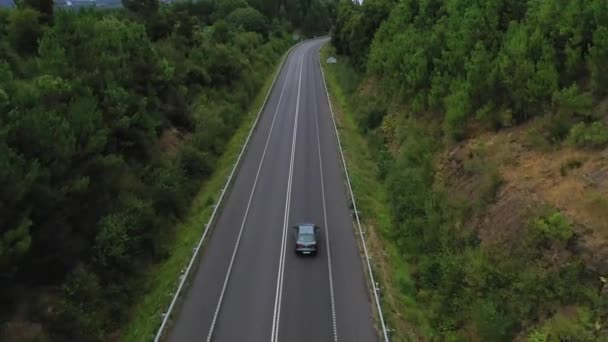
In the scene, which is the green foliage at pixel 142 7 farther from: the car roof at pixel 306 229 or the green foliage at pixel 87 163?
the car roof at pixel 306 229

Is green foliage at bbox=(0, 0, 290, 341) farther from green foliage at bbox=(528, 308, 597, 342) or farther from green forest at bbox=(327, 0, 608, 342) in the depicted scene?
green foliage at bbox=(528, 308, 597, 342)

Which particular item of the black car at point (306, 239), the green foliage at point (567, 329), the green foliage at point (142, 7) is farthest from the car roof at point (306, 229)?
the green foliage at point (142, 7)

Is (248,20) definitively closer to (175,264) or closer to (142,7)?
(142,7)

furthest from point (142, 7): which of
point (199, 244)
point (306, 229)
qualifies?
Result: point (306, 229)

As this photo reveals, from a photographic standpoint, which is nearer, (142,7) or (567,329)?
(567,329)

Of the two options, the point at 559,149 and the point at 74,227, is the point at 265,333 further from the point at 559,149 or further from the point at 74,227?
the point at 559,149

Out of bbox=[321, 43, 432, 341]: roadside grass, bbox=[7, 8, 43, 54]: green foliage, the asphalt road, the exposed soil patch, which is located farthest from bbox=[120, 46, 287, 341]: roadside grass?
the exposed soil patch
